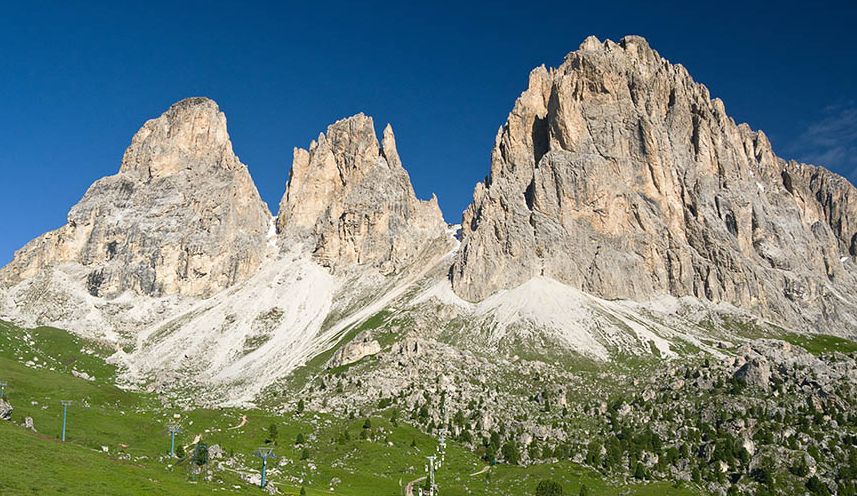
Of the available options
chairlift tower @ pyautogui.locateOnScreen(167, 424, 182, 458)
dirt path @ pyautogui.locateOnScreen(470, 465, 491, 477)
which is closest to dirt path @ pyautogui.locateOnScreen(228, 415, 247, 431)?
chairlift tower @ pyautogui.locateOnScreen(167, 424, 182, 458)

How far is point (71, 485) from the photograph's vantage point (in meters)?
86.8

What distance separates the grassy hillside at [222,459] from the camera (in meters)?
94.7

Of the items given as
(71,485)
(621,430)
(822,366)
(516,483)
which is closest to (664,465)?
(621,430)

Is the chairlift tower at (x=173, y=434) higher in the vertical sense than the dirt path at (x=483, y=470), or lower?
higher

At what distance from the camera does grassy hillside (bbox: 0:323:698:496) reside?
9469 centimetres

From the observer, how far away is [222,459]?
13900 cm

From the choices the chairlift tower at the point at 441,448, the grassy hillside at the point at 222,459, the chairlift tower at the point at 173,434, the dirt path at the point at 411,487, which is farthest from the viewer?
the chairlift tower at the point at 441,448

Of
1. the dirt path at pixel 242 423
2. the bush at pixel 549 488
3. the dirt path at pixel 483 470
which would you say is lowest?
the bush at pixel 549 488

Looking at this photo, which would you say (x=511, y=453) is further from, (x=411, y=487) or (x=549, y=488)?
(x=411, y=487)

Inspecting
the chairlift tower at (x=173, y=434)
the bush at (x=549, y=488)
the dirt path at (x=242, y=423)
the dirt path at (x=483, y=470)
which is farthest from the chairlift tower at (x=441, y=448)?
the chairlift tower at (x=173, y=434)

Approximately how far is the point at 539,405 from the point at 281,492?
86794 mm

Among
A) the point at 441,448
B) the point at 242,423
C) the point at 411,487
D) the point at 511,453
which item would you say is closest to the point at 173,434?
the point at 242,423

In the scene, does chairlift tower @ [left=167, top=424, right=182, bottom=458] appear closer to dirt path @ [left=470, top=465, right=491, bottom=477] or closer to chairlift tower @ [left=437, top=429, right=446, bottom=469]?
chairlift tower @ [left=437, top=429, right=446, bottom=469]

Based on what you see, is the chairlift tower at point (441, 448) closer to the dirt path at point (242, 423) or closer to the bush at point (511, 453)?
the bush at point (511, 453)
